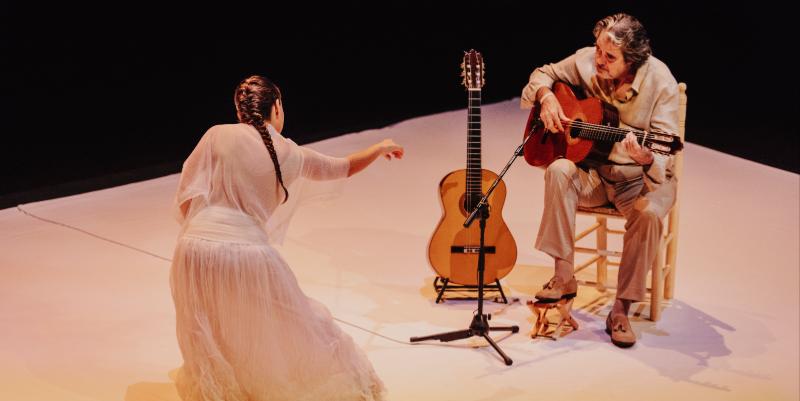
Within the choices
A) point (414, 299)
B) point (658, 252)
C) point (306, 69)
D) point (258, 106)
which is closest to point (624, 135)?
point (658, 252)

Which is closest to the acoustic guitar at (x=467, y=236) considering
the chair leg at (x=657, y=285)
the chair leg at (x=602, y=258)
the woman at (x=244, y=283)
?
the chair leg at (x=602, y=258)

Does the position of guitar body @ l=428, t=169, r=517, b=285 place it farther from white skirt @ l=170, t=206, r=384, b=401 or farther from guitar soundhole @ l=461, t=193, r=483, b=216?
white skirt @ l=170, t=206, r=384, b=401

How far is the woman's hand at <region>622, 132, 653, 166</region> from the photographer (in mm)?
3613

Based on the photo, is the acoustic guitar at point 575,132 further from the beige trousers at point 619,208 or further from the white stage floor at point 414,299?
the white stage floor at point 414,299

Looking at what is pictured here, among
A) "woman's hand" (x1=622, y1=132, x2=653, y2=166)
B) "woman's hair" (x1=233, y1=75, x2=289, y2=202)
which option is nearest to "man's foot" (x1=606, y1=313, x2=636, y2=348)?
"woman's hand" (x1=622, y1=132, x2=653, y2=166)

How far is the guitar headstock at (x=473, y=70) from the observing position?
12.5 ft

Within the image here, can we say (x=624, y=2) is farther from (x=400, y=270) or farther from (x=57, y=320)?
(x=57, y=320)

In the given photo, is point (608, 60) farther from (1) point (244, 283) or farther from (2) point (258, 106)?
(1) point (244, 283)

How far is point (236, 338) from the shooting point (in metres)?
2.98

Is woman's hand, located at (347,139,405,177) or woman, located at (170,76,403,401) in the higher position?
woman's hand, located at (347,139,405,177)

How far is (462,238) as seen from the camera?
13.3ft

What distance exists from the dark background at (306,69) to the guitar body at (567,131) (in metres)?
2.86

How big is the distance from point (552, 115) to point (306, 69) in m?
4.53

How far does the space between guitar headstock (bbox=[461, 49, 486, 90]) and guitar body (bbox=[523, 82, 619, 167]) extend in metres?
0.31
